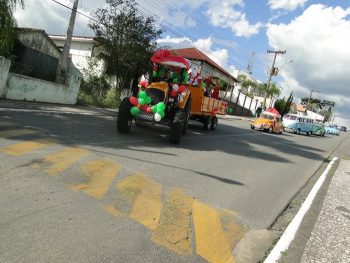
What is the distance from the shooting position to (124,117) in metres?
13.3

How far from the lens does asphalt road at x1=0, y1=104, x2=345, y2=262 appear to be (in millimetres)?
4805

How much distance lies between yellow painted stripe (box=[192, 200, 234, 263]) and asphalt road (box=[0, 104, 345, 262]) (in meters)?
0.02

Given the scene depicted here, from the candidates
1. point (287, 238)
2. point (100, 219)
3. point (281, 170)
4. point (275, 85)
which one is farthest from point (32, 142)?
point (275, 85)

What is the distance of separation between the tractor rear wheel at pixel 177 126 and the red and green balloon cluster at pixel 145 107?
0.46 m

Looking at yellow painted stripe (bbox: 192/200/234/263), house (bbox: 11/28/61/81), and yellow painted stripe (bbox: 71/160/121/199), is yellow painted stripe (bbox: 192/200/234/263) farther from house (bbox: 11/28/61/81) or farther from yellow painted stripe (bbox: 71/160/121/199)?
house (bbox: 11/28/61/81)

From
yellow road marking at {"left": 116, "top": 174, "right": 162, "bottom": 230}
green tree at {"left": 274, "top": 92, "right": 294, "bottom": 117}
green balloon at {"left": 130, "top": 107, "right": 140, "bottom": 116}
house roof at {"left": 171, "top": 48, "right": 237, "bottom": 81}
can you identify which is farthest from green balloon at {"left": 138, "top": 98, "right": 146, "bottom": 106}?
green tree at {"left": 274, "top": 92, "right": 294, "bottom": 117}

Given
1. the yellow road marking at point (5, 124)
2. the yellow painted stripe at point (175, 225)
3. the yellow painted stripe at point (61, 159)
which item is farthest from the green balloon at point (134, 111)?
the yellow painted stripe at point (175, 225)

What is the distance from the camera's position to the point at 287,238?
619cm

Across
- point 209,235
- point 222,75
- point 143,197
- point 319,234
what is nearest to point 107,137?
point 143,197

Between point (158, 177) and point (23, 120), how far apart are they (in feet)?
18.6

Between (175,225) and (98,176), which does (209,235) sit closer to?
(175,225)

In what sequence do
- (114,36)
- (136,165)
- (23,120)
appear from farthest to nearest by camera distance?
(114,36) → (23,120) → (136,165)

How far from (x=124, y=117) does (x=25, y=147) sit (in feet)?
16.3

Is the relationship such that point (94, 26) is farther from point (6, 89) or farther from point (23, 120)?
point (23, 120)
